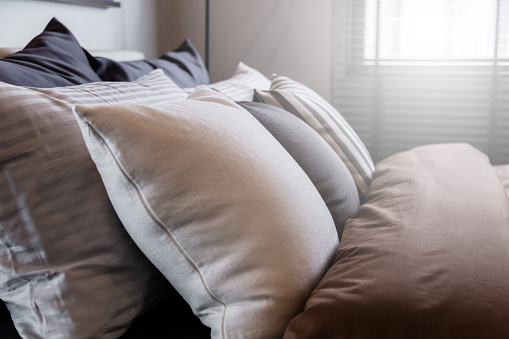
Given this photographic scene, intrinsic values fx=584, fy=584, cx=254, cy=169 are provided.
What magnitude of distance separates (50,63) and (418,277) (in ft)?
2.76

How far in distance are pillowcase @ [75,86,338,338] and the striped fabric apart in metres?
0.72

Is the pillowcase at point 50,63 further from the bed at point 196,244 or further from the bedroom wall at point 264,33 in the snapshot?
the bedroom wall at point 264,33

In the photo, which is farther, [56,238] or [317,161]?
[317,161]

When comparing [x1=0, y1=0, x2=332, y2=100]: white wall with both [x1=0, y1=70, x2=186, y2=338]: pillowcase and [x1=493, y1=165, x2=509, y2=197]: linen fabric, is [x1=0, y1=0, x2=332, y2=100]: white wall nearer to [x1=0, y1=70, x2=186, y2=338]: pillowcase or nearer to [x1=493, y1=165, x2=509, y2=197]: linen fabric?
[x1=493, y1=165, x2=509, y2=197]: linen fabric

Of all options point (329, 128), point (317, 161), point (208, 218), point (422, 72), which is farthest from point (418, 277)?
point (422, 72)

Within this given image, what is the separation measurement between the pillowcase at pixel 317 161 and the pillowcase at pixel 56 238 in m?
0.41

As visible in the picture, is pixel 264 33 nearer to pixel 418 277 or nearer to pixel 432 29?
pixel 432 29

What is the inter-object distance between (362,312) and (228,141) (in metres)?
0.30

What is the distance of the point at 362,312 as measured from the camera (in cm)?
70

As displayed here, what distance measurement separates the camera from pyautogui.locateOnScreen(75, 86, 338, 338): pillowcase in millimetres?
750

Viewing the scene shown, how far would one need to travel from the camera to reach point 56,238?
811mm

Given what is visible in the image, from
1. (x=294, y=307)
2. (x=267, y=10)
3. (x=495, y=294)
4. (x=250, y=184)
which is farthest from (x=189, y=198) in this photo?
(x=267, y=10)

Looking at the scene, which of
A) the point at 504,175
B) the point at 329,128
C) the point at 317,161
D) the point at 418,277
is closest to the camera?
the point at 418,277

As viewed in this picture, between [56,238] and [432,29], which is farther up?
[432,29]
